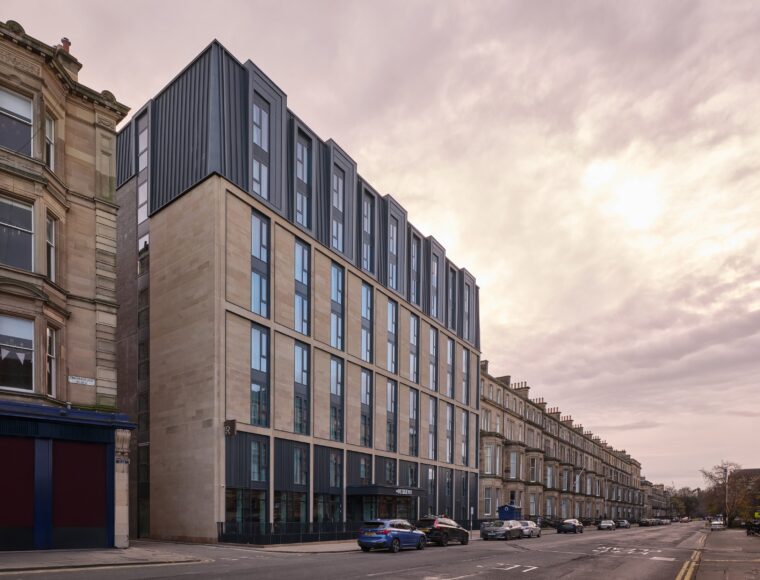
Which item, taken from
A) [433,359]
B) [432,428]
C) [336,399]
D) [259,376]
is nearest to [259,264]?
[259,376]

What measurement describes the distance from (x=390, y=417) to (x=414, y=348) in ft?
27.6

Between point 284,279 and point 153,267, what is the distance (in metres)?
8.33

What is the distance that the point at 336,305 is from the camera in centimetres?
4631

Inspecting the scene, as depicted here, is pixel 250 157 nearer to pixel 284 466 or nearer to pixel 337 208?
pixel 337 208

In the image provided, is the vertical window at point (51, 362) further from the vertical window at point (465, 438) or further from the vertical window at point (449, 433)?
the vertical window at point (465, 438)

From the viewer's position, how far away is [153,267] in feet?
130

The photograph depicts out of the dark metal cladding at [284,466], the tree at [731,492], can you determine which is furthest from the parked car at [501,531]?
the tree at [731,492]

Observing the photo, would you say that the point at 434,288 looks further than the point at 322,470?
Yes

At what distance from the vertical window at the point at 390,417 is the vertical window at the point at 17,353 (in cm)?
3277

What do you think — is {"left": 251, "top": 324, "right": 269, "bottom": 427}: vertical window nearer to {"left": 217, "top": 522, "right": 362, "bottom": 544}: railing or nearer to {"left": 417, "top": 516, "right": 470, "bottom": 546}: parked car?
{"left": 217, "top": 522, "right": 362, "bottom": 544}: railing

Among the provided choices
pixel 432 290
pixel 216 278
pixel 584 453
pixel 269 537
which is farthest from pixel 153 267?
pixel 584 453

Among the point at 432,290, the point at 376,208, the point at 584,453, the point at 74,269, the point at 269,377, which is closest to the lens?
the point at 74,269

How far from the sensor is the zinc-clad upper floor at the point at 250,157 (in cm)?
3675

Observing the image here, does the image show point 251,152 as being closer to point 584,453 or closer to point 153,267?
point 153,267
